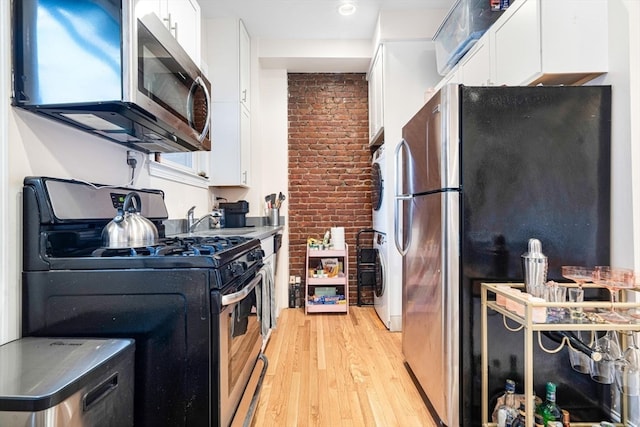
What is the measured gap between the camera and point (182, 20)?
6.05ft

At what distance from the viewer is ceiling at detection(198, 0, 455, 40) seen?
2.83 meters

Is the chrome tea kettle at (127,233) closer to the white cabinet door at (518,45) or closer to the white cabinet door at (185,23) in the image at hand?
the white cabinet door at (185,23)

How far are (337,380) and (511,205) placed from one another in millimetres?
1469

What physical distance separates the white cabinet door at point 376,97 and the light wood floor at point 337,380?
1.95 metres

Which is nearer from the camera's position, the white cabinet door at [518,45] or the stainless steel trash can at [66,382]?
the stainless steel trash can at [66,382]

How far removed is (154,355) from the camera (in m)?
1.06

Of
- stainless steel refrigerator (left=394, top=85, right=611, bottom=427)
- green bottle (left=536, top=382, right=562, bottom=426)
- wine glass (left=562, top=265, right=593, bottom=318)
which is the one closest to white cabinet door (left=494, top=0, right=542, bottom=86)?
stainless steel refrigerator (left=394, top=85, right=611, bottom=427)

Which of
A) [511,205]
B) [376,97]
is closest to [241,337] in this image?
[511,205]

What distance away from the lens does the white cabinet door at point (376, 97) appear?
122 inches

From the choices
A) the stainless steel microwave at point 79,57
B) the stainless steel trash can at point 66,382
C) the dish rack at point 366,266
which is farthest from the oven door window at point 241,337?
the dish rack at point 366,266

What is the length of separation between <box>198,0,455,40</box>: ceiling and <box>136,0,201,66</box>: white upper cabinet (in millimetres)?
970

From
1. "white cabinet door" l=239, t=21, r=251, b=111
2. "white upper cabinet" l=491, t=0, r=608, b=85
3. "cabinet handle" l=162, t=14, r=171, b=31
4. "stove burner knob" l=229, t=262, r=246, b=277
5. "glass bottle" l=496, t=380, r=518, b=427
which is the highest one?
"white cabinet door" l=239, t=21, r=251, b=111

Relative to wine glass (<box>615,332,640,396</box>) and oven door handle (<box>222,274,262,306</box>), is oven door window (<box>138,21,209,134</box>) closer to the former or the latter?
oven door handle (<box>222,274,262,306</box>)

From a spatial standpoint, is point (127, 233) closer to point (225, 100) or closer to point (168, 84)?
point (168, 84)
